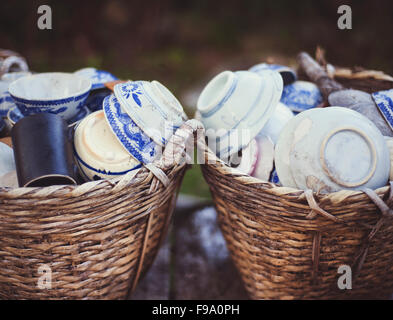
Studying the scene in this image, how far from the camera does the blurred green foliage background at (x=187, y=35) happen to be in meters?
3.71

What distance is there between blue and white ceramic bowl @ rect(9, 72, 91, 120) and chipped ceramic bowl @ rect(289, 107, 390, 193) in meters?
0.73

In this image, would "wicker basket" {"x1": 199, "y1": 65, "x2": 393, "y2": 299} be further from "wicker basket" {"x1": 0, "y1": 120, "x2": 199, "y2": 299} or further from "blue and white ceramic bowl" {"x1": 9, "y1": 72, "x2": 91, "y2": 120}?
"blue and white ceramic bowl" {"x1": 9, "y1": 72, "x2": 91, "y2": 120}

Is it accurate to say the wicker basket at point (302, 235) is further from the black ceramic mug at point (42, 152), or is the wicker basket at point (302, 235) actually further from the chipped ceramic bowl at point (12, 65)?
the chipped ceramic bowl at point (12, 65)

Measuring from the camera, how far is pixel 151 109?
1.17 m

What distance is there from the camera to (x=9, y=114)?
4.45 feet

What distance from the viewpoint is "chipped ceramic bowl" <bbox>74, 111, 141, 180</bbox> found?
1.13m

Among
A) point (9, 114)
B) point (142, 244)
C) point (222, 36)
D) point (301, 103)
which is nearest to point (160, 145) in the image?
point (142, 244)

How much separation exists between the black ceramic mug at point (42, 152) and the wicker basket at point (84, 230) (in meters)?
0.09

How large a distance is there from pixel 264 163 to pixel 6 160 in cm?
83

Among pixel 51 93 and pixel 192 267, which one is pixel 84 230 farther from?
pixel 192 267

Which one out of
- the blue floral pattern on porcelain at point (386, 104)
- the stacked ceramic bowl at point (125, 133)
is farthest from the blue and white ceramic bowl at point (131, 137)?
the blue floral pattern on porcelain at point (386, 104)

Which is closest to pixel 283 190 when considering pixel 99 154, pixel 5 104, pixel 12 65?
pixel 99 154

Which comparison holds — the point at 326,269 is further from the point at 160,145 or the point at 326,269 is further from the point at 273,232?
the point at 160,145

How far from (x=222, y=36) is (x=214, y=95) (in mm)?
3008
